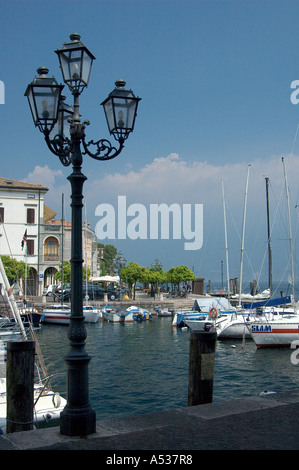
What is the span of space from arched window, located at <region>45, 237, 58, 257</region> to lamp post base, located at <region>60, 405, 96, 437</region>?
5891 cm

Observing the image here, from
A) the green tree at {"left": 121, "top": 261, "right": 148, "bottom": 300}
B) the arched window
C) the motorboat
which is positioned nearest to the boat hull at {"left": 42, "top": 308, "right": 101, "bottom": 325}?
the motorboat

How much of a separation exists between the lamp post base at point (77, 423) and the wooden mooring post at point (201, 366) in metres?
2.47

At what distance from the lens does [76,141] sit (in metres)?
6.60

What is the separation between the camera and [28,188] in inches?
2479

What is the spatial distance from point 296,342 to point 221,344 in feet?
15.3

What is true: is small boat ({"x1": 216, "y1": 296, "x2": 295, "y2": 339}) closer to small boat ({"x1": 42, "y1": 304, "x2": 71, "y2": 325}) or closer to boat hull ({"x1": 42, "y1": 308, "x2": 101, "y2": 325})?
boat hull ({"x1": 42, "y1": 308, "x2": 101, "y2": 325})

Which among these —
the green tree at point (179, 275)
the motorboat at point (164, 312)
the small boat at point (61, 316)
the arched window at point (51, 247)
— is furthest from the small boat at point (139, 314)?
the green tree at point (179, 275)

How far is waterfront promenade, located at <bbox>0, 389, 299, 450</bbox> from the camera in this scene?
529 cm

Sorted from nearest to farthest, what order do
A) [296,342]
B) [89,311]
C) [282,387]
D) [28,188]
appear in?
1. [282,387]
2. [296,342]
3. [89,311]
4. [28,188]

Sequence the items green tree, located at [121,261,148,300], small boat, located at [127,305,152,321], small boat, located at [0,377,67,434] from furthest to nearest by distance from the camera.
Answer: green tree, located at [121,261,148,300] → small boat, located at [127,305,152,321] → small boat, located at [0,377,67,434]

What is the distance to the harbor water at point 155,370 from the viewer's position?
17.6 meters
